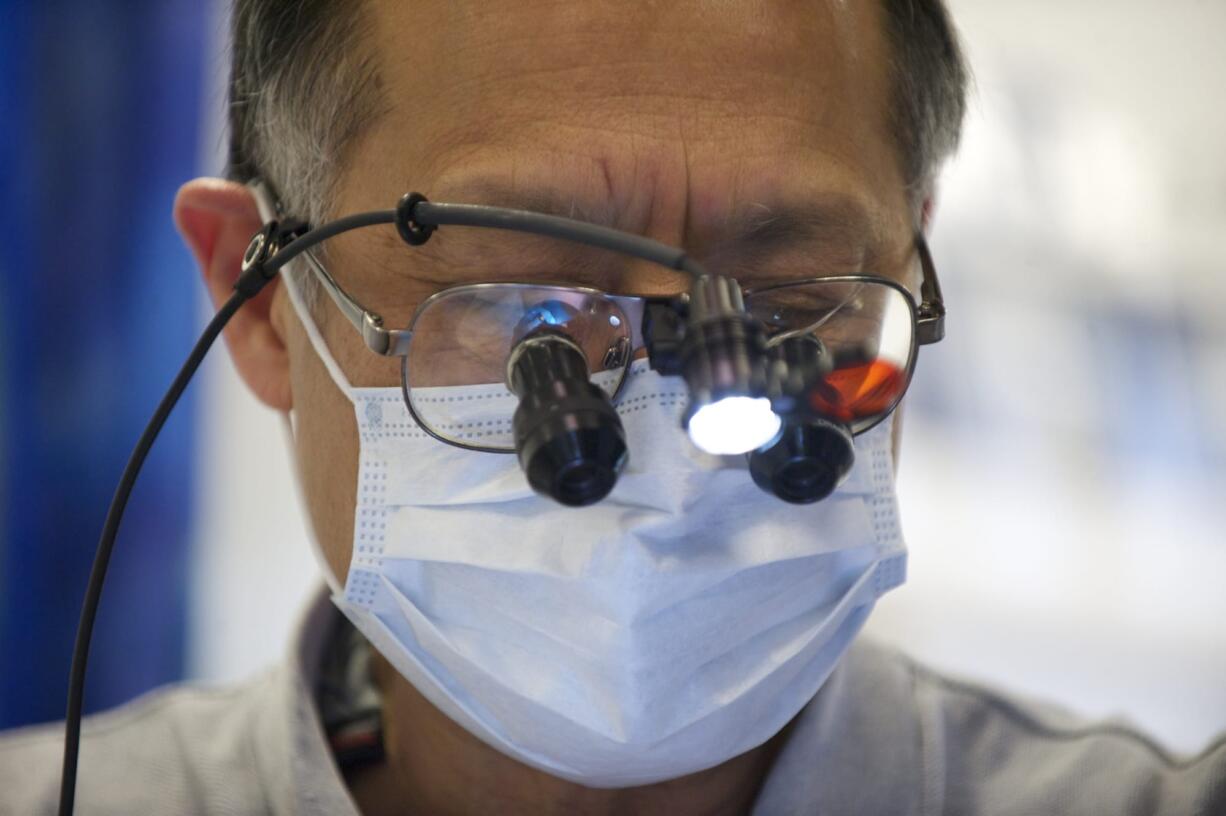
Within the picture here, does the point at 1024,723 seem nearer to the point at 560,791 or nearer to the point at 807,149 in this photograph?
the point at 560,791

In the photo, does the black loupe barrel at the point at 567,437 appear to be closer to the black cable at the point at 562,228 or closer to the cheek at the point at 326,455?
the black cable at the point at 562,228

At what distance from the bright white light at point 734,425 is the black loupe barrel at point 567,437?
0.10m

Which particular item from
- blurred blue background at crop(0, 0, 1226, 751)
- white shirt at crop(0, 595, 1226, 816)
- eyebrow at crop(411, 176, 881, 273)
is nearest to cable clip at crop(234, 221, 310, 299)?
eyebrow at crop(411, 176, 881, 273)

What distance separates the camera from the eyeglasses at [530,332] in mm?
1238

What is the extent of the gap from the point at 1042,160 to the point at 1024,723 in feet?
5.66

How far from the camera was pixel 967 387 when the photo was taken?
291 centimetres

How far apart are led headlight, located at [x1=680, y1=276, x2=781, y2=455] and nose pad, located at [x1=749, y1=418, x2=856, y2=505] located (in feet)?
0.31

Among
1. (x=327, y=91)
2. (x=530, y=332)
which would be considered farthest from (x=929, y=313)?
(x=327, y=91)

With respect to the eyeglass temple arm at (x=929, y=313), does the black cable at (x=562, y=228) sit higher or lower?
higher

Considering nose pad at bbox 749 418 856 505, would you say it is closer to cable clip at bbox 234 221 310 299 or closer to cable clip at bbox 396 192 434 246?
cable clip at bbox 396 192 434 246

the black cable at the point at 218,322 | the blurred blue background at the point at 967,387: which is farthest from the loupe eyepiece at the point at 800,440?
the blurred blue background at the point at 967,387

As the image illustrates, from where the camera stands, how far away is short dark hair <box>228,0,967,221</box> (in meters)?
1.44

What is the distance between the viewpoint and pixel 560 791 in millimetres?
1463

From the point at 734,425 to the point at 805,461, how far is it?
17 cm
